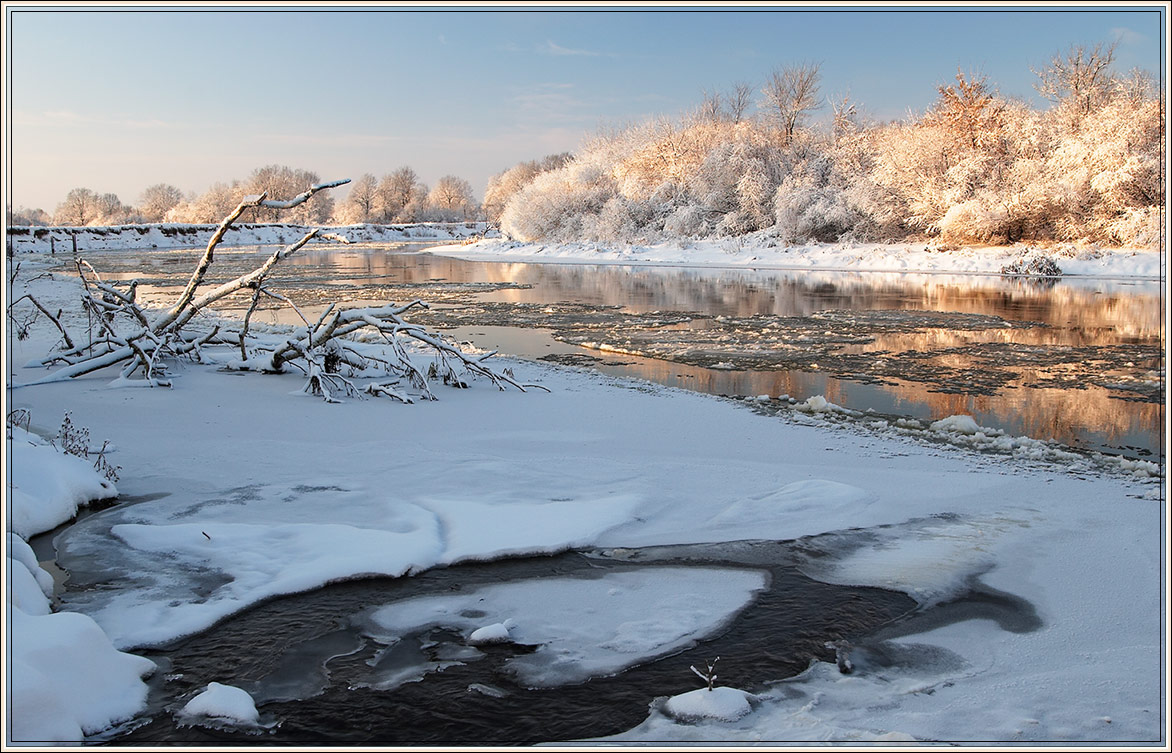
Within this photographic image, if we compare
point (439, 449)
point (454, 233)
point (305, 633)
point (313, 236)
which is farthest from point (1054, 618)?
point (454, 233)

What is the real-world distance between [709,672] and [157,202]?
124m

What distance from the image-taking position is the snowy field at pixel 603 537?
3.22 meters

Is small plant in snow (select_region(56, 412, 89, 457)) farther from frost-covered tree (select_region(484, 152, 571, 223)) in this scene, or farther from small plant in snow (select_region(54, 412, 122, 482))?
frost-covered tree (select_region(484, 152, 571, 223))

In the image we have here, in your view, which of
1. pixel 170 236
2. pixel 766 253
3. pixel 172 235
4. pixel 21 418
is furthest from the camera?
pixel 172 235

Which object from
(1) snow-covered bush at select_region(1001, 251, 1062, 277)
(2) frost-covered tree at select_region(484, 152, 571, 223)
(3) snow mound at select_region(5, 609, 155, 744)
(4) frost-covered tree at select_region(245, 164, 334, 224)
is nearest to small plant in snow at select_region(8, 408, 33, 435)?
(3) snow mound at select_region(5, 609, 155, 744)

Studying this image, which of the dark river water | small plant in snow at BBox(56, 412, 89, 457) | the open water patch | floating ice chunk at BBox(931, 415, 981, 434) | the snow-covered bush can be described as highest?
the snow-covered bush

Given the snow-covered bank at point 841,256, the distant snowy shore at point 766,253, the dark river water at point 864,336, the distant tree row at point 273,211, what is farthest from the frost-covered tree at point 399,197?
the dark river water at point 864,336

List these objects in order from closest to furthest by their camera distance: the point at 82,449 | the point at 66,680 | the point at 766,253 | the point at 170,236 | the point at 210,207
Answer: the point at 66,680, the point at 82,449, the point at 766,253, the point at 170,236, the point at 210,207

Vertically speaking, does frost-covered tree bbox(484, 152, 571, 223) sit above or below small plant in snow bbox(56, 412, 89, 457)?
above

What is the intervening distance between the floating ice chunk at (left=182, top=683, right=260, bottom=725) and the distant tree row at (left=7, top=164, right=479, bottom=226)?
101 metres

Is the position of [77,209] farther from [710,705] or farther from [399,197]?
[710,705]

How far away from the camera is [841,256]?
35.2 meters

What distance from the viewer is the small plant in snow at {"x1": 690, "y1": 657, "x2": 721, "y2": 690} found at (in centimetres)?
333

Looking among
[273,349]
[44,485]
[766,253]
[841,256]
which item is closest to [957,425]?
[44,485]
